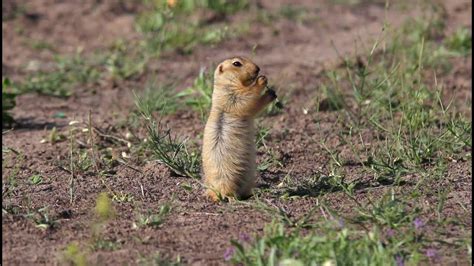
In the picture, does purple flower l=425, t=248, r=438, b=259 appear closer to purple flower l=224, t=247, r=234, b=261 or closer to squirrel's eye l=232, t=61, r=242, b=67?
purple flower l=224, t=247, r=234, b=261

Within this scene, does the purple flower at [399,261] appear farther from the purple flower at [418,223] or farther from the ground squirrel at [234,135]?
the ground squirrel at [234,135]

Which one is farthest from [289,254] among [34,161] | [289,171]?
[34,161]

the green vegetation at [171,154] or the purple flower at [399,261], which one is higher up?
the purple flower at [399,261]

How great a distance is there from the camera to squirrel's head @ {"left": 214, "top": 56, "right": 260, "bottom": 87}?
5.99 m

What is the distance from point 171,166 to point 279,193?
0.78m

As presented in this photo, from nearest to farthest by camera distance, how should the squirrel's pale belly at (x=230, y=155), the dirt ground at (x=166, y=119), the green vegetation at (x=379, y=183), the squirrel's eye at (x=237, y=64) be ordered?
the green vegetation at (x=379, y=183), the dirt ground at (x=166, y=119), the squirrel's pale belly at (x=230, y=155), the squirrel's eye at (x=237, y=64)

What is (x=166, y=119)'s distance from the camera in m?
8.11

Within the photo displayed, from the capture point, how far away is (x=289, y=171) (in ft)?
21.2

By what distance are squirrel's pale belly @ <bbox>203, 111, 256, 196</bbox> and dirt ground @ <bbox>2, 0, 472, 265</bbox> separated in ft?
0.56

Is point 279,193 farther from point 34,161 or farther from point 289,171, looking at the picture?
point 34,161

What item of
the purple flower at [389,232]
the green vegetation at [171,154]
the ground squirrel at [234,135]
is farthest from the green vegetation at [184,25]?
the purple flower at [389,232]

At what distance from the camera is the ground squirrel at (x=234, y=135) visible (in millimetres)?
5805

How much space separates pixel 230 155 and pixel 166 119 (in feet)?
7.75

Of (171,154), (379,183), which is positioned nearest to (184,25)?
(171,154)
